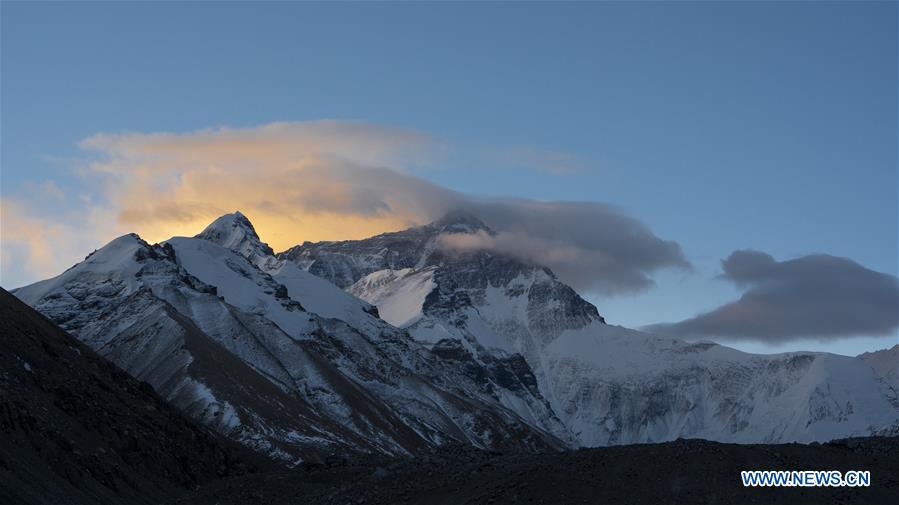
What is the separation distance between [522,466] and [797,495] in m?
18.3

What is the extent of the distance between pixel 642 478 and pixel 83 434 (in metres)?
68.0

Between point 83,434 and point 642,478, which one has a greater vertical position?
point 83,434

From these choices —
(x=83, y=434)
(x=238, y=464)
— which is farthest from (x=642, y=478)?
(x=238, y=464)

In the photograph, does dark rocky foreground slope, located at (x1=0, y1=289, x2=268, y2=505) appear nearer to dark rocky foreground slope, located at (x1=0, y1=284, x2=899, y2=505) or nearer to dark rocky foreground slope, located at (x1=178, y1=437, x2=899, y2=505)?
dark rocky foreground slope, located at (x1=0, y1=284, x2=899, y2=505)

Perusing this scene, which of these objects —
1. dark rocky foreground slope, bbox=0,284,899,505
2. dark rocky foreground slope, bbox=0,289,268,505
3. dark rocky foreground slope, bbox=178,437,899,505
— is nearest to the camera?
dark rocky foreground slope, bbox=178,437,899,505

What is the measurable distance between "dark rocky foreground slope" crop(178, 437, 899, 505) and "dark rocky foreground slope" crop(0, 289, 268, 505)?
96.1 ft

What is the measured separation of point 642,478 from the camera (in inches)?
3666

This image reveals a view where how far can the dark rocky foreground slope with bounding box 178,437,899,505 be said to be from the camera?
8994 centimetres

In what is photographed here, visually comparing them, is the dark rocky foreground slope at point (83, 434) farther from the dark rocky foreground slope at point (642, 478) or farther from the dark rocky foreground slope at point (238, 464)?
the dark rocky foreground slope at point (642, 478)

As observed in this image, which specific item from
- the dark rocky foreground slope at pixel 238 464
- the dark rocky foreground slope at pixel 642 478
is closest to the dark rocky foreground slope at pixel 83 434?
the dark rocky foreground slope at pixel 238 464

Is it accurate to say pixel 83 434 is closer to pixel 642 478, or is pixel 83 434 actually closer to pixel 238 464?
pixel 238 464

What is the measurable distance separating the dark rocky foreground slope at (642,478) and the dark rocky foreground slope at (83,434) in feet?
96.1

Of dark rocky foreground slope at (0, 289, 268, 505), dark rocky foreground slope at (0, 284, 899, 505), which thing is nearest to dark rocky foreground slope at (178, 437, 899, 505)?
dark rocky foreground slope at (0, 284, 899, 505)

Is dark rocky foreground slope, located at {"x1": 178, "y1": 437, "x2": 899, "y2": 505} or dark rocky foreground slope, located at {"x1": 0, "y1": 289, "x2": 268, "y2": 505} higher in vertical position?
dark rocky foreground slope, located at {"x1": 0, "y1": 289, "x2": 268, "y2": 505}
